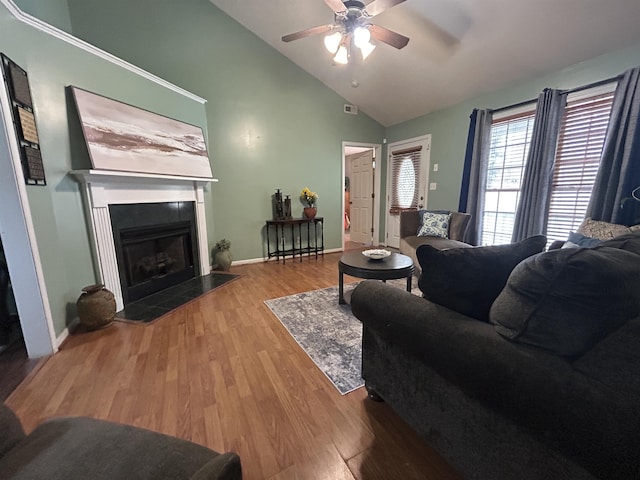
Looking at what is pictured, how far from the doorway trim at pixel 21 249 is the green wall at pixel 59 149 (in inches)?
3.2

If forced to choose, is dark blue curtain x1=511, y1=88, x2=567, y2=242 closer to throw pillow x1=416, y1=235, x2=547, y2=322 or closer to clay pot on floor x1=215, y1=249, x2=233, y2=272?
throw pillow x1=416, y1=235, x2=547, y2=322

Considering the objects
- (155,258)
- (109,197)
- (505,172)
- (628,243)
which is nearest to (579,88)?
(505,172)

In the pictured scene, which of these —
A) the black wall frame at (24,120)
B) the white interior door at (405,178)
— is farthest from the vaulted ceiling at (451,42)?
the black wall frame at (24,120)

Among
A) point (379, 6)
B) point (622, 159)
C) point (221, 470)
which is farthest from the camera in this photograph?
point (622, 159)

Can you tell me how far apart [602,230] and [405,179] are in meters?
3.07

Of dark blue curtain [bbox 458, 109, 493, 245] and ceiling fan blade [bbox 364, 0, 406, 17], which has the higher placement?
ceiling fan blade [bbox 364, 0, 406, 17]

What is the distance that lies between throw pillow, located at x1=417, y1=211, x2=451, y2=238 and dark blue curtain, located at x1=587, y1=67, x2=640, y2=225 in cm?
146

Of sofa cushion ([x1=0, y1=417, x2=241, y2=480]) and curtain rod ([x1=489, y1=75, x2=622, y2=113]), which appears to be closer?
sofa cushion ([x1=0, y1=417, x2=241, y2=480])

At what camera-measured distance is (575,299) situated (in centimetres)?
70

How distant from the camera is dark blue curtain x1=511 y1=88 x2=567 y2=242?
2.84 meters

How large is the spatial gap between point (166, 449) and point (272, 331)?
150 centimetres

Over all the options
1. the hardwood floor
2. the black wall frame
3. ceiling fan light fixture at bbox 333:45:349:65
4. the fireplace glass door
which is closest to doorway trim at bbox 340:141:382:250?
ceiling fan light fixture at bbox 333:45:349:65

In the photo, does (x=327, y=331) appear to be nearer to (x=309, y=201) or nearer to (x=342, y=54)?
(x=342, y=54)

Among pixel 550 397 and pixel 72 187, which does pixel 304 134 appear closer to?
pixel 72 187
